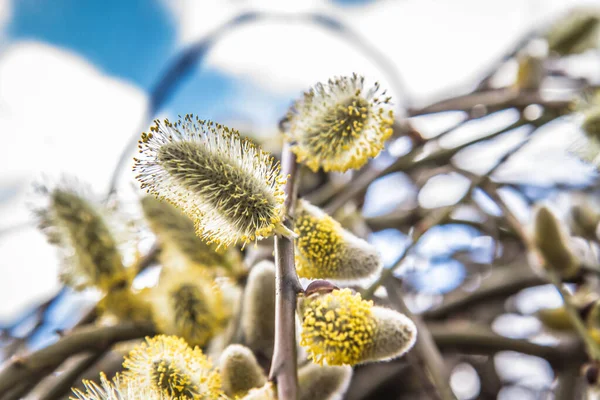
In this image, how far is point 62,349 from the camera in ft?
1.74

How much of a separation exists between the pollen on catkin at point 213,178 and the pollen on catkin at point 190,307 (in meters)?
0.20

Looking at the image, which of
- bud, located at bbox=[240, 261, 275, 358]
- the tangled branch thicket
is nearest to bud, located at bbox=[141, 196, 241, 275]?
the tangled branch thicket

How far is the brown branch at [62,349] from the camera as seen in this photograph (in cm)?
49

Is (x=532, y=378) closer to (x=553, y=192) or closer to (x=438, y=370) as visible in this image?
(x=553, y=192)

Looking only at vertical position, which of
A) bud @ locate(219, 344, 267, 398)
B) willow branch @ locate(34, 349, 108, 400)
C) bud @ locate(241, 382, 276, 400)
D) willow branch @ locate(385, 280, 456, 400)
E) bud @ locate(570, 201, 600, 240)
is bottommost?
bud @ locate(570, 201, 600, 240)

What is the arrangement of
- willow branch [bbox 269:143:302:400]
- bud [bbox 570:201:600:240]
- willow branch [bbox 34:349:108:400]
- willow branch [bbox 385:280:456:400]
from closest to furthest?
1. willow branch [bbox 269:143:302:400]
2. willow branch [bbox 385:280:456:400]
3. willow branch [bbox 34:349:108:400]
4. bud [bbox 570:201:600:240]

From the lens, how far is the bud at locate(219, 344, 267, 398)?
426 mm

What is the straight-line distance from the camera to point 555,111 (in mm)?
722

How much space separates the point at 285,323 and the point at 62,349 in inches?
11.9

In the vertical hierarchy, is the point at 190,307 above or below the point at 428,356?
above

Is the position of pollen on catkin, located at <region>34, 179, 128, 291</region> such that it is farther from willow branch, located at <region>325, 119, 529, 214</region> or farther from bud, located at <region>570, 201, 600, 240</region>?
bud, located at <region>570, 201, 600, 240</region>

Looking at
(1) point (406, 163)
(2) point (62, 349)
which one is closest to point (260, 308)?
(2) point (62, 349)

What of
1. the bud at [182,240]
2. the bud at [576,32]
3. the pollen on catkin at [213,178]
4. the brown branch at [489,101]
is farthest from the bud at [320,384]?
the bud at [576,32]

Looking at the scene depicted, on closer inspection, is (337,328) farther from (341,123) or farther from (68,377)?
(68,377)
